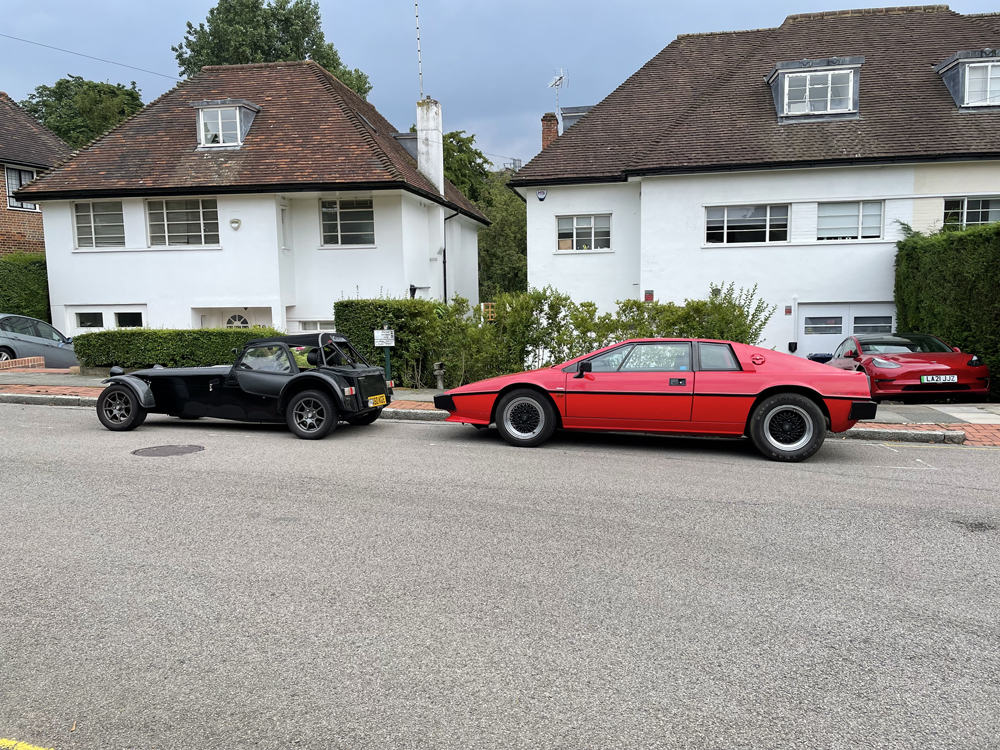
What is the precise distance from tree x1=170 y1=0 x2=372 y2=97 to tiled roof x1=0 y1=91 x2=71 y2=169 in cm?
1363

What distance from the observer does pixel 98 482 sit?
756 cm

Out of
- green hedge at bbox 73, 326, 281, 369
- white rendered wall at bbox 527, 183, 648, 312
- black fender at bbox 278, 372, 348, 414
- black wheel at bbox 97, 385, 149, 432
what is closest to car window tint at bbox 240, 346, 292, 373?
black fender at bbox 278, 372, 348, 414

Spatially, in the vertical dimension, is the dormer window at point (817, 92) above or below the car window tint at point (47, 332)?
above

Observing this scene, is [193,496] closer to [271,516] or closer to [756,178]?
[271,516]

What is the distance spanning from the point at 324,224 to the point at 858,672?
826 inches

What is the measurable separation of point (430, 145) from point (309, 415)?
17348 mm

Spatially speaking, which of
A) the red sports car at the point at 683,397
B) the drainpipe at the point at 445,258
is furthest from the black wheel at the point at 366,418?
the drainpipe at the point at 445,258

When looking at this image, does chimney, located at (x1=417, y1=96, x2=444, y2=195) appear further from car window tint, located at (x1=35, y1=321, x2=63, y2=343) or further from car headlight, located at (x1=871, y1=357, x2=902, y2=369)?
car headlight, located at (x1=871, y1=357, x2=902, y2=369)

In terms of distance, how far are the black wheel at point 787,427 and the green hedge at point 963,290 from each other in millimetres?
6809

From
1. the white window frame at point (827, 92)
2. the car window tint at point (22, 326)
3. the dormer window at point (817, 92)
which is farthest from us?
the dormer window at point (817, 92)

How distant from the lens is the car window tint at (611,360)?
976 cm

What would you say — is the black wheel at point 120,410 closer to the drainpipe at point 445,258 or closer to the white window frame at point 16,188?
the drainpipe at point 445,258

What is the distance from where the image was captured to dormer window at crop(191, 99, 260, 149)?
22906 mm

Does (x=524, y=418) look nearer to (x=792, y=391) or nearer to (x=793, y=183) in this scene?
(x=792, y=391)
